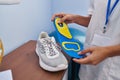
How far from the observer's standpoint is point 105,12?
67 cm

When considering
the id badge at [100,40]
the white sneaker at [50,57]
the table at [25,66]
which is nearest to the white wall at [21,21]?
the table at [25,66]

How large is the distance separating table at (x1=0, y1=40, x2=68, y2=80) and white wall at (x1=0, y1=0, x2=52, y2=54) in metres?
0.06

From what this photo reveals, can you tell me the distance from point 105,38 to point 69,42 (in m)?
0.17

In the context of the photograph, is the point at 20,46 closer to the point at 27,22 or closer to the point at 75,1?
the point at 27,22

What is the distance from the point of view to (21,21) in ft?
2.81

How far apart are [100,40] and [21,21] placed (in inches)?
17.4

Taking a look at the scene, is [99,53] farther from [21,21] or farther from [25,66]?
[21,21]

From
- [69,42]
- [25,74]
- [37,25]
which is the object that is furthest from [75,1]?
[25,74]

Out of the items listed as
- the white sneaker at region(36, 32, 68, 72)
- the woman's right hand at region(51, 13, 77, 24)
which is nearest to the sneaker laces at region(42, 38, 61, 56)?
the white sneaker at region(36, 32, 68, 72)

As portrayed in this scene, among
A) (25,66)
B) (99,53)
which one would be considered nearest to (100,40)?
(99,53)

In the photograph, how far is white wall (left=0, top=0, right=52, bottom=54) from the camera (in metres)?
0.74

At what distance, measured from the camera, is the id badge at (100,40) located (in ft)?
2.22

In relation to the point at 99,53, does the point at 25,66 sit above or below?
below

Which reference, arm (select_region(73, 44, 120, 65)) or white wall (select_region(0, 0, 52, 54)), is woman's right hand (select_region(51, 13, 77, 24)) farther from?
arm (select_region(73, 44, 120, 65))
